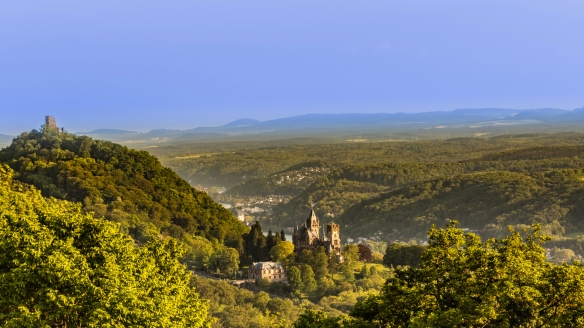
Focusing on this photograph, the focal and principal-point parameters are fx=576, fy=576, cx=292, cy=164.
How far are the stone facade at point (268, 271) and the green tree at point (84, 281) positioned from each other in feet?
85.3

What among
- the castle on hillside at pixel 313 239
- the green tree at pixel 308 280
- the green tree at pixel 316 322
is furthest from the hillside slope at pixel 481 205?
the green tree at pixel 316 322

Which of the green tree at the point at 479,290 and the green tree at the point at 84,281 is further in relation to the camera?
the green tree at the point at 84,281

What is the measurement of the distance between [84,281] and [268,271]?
30.1m

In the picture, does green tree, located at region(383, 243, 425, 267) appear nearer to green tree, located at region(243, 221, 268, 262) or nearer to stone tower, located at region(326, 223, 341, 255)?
stone tower, located at region(326, 223, 341, 255)

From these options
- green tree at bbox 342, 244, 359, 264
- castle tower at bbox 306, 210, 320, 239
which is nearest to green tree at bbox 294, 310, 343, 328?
green tree at bbox 342, 244, 359, 264

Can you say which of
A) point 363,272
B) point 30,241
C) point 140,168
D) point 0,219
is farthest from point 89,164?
point 30,241

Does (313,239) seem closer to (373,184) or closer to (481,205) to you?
(481,205)

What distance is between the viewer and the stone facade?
44984mm

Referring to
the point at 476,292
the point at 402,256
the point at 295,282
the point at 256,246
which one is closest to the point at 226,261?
the point at 256,246

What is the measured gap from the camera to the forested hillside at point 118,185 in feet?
184

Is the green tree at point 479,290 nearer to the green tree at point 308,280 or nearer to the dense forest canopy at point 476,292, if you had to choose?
the dense forest canopy at point 476,292

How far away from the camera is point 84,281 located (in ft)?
51.5

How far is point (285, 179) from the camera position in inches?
6132

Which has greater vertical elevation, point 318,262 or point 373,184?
point 318,262
